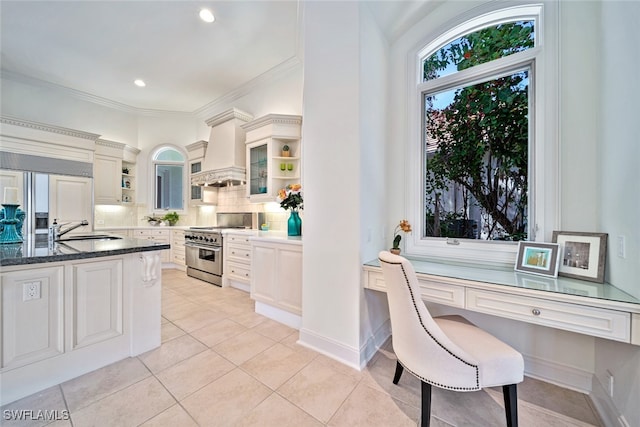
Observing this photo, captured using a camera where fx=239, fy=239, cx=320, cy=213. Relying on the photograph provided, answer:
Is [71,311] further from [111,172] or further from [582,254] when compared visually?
[111,172]

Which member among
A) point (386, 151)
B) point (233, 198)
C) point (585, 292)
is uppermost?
point (386, 151)

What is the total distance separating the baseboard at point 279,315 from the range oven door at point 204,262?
1381mm

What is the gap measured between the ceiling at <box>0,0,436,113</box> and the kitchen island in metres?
2.87

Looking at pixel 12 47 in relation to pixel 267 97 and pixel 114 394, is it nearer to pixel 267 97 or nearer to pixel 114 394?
pixel 267 97

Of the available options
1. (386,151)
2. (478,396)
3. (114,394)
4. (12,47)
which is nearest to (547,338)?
(478,396)

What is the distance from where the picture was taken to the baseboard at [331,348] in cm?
188

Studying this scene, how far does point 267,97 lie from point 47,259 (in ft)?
12.1

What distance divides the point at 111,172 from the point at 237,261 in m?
3.53

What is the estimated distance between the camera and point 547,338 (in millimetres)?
1726

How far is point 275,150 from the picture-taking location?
362 centimetres

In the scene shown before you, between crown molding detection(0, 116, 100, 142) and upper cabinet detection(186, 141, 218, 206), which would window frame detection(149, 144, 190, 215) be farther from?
crown molding detection(0, 116, 100, 142)

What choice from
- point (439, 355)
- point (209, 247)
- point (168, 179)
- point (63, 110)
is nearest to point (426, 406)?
point (439, 355)

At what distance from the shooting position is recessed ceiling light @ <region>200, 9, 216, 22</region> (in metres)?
2.84

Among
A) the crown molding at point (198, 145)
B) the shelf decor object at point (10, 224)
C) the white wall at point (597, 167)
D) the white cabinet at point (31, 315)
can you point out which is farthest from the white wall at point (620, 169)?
the crown molding at point (198, 145)
